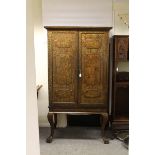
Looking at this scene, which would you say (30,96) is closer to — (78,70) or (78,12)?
Result: (78,70)

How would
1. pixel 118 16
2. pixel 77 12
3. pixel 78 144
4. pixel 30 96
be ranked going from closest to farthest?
pixel 30 96 < pixel 78 144 < pixel 77 12 < pixel 118 16

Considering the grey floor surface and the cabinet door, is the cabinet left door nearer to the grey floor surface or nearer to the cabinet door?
the cabinet door

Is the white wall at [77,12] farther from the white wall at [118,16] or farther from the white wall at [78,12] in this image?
the white wall at [118,16]

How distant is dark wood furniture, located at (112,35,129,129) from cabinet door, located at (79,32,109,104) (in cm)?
33

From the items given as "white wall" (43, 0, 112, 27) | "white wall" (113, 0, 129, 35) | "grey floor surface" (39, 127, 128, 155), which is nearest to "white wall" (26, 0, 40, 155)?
"grey floor surface" (39, 127, 128, 155)

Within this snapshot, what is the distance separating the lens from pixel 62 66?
3498 mm

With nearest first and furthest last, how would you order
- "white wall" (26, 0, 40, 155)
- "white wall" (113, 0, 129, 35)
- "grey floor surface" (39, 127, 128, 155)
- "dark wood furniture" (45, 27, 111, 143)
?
1. "white wall" (26, 0, 40, 155)
2. "grey floor surface" (39, 127, 128, 155)
3. "dark wood furniture" (45, 27, 111, 143)
4. "white wall" (113, 0, 129, 35)

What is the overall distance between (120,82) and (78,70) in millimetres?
851

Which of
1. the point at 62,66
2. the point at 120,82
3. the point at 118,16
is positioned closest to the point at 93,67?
the point at 62,66

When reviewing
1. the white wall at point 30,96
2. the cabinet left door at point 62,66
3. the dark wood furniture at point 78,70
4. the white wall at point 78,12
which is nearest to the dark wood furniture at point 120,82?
the dark wood furniture at point 78,70

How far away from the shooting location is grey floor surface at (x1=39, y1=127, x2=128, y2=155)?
3172mm

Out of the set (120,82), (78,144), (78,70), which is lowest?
(78,144)

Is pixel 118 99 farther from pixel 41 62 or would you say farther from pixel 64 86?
pixel 41 62
